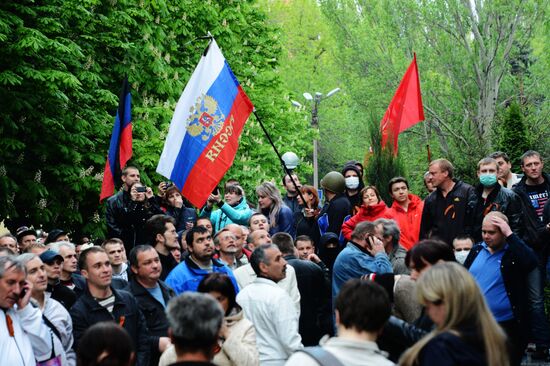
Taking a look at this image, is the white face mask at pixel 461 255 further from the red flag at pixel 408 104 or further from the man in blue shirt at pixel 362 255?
the red flag at pixel 408 104

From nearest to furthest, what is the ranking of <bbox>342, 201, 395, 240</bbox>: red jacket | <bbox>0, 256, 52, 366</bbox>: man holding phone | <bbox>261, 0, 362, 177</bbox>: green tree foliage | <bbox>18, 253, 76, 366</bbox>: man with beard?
<bbox>0, 256, 52, 366</bbox>: man holding phone, <bbox>18, 253, 76, 366</bbox>: man with beard, <bbox>342, 201, 395, 240</bbox>: red jacket, <bbox>261, 0, 362, 177</bbox>: green tree foliage

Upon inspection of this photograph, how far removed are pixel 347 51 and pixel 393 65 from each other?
98.9 inches

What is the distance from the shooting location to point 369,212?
13617 mm

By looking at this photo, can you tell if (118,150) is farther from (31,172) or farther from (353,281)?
(353,281)

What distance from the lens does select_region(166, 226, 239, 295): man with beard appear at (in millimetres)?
10456

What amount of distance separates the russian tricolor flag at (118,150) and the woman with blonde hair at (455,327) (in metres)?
10.8

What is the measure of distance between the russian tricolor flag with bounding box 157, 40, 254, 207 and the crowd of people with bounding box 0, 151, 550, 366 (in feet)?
2.28

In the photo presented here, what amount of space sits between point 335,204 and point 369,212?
1029 millimetres

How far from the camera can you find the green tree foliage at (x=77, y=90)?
19719mm

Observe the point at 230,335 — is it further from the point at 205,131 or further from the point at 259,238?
the point at 205,131

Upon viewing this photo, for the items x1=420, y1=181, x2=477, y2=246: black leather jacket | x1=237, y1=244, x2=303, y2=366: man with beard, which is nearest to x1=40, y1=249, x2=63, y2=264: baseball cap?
x1=237, y1=244, x2=303, y2=366: man with beard

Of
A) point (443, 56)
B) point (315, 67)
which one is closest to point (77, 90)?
point (443, 56)

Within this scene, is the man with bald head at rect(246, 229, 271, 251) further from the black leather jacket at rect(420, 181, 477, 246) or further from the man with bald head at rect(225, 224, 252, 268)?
the black leather jacket at rect(420, 181, 477, 246)

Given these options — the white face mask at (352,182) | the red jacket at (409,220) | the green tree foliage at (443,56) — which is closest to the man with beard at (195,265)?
the red jacket at (409,220)
